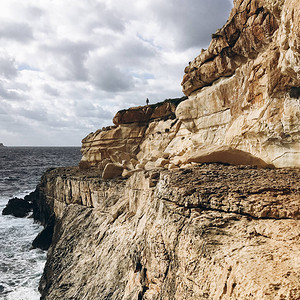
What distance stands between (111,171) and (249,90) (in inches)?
473

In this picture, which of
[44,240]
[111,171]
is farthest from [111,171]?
[44,240]

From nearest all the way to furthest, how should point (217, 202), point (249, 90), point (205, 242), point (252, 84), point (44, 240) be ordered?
point (205, 242) < point (217, 202) < point (252, 84) < point (249, 90) < point (44, 240)

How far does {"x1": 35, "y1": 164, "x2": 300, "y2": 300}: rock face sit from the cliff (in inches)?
1.0

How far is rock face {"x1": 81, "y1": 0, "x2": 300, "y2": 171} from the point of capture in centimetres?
764

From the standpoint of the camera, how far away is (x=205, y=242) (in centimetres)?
568

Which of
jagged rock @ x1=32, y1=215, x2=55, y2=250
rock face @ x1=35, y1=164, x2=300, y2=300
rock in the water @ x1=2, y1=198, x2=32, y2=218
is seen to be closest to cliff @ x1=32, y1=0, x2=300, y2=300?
rock face @ x1=35, y1=164, x2=300, y2=300

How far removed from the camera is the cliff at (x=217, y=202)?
510cm

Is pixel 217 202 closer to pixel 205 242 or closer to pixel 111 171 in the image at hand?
pixel 205 242

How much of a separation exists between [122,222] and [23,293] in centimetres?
831

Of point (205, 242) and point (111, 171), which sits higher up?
point (111, 171)

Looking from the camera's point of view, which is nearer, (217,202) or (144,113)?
(217,202)

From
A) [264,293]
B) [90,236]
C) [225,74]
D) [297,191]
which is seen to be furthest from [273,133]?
[90,236]

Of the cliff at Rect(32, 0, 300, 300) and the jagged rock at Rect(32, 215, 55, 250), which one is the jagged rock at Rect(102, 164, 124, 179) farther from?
the jagged rock at Rect(32, 215, 55, 250)

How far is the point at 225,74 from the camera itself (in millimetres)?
14211
